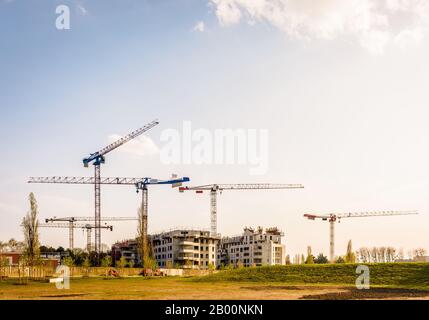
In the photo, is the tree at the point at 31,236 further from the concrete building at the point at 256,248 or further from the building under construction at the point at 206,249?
the concrete building at the point at 256,248

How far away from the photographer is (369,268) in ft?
212

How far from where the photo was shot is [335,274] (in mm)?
64125

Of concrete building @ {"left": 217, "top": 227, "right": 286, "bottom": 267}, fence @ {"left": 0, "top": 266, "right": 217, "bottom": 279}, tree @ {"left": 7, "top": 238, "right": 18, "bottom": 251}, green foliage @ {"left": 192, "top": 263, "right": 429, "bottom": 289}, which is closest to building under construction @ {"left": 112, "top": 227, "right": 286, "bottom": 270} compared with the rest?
concrete building @ {"left": 217, "top": 227, "right": 286, "bottom": 267}

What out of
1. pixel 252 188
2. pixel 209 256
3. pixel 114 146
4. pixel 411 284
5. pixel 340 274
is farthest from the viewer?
pixel 252 188

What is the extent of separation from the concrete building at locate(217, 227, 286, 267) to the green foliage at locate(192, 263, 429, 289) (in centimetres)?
10869

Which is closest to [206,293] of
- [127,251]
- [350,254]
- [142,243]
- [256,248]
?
[142,243]

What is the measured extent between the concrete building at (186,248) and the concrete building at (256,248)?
15008mm

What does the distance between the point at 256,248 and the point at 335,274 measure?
4772 inches

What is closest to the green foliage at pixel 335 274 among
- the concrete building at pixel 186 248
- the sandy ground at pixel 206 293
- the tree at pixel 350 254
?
the sandy ground at pixel 206 293

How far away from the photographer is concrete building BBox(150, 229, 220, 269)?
533 feet

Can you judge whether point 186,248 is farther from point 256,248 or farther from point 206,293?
point 206,293
